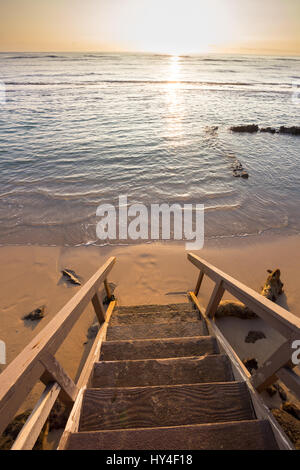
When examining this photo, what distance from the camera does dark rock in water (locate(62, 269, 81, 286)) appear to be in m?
5.50

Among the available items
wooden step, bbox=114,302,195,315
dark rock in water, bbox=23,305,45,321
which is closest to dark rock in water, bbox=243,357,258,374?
wooden step, bbox=114,302,195,315

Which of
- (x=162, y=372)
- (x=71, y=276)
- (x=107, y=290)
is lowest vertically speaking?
(x=71, y=276)

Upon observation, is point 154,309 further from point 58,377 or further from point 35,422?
point 35,422

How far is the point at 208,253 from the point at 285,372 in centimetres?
487

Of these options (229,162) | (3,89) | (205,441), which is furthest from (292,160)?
(3,89)

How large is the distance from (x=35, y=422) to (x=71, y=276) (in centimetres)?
447

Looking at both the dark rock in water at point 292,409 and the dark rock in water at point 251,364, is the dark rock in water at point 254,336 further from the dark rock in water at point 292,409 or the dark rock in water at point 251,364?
the dark rock in water at point 292,409

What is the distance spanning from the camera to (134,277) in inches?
227

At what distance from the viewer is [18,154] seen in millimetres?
12859

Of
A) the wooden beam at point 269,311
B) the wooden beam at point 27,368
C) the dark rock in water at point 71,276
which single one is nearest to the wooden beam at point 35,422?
the wooden beam at point 27,368

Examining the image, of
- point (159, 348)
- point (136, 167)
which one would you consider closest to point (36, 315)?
point (159, 348)

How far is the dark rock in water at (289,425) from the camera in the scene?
2.47 m

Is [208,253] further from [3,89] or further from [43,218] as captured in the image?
[3,89]

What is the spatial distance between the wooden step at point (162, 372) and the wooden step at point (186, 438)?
0.75 m
